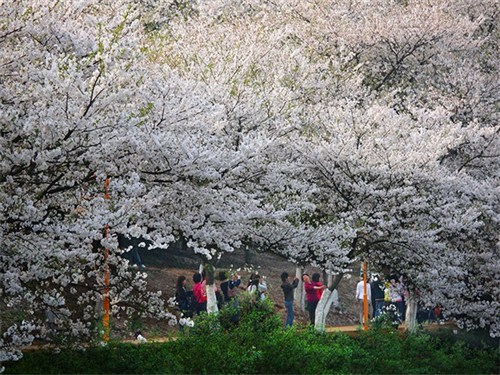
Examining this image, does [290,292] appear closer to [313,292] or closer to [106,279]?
[313,292]

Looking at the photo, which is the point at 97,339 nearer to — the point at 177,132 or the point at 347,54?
the point at 177,132

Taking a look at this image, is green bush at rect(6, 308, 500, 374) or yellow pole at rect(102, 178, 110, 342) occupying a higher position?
yellow pole at rect(102, 178, 110, 342)

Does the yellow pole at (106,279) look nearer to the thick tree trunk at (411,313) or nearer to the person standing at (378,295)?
the thick tree trunk at (411,313)

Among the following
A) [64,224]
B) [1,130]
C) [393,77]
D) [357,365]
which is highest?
[393,77]

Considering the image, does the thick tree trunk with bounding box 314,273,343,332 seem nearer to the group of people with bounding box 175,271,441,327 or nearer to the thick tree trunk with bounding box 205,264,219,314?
the group of people with bounding box 175,271,441,327

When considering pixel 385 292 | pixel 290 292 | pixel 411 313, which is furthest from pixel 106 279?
pixel 385 292

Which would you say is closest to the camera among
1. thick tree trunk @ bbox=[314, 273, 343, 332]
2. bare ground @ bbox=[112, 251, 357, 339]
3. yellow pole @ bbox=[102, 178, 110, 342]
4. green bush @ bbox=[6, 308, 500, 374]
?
yellow pole @ bbox=[102, 178, 110, 342]

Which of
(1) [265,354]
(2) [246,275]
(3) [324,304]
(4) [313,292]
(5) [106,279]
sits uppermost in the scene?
(2) [246,275]

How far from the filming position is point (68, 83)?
10.9 meters

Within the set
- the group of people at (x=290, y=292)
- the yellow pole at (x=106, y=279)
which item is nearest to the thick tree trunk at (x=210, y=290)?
the group of people at (x=290, y=292)

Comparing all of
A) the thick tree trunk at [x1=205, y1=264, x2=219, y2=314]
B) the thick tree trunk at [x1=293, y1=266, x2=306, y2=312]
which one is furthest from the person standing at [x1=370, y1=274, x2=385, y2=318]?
the thick tree trunk at [x1=205, y1=264, x2=219, y2=314]

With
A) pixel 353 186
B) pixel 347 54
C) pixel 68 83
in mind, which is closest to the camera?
pixel 68 83

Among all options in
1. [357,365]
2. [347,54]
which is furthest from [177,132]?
[347,54]

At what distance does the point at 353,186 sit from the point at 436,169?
2301mm
